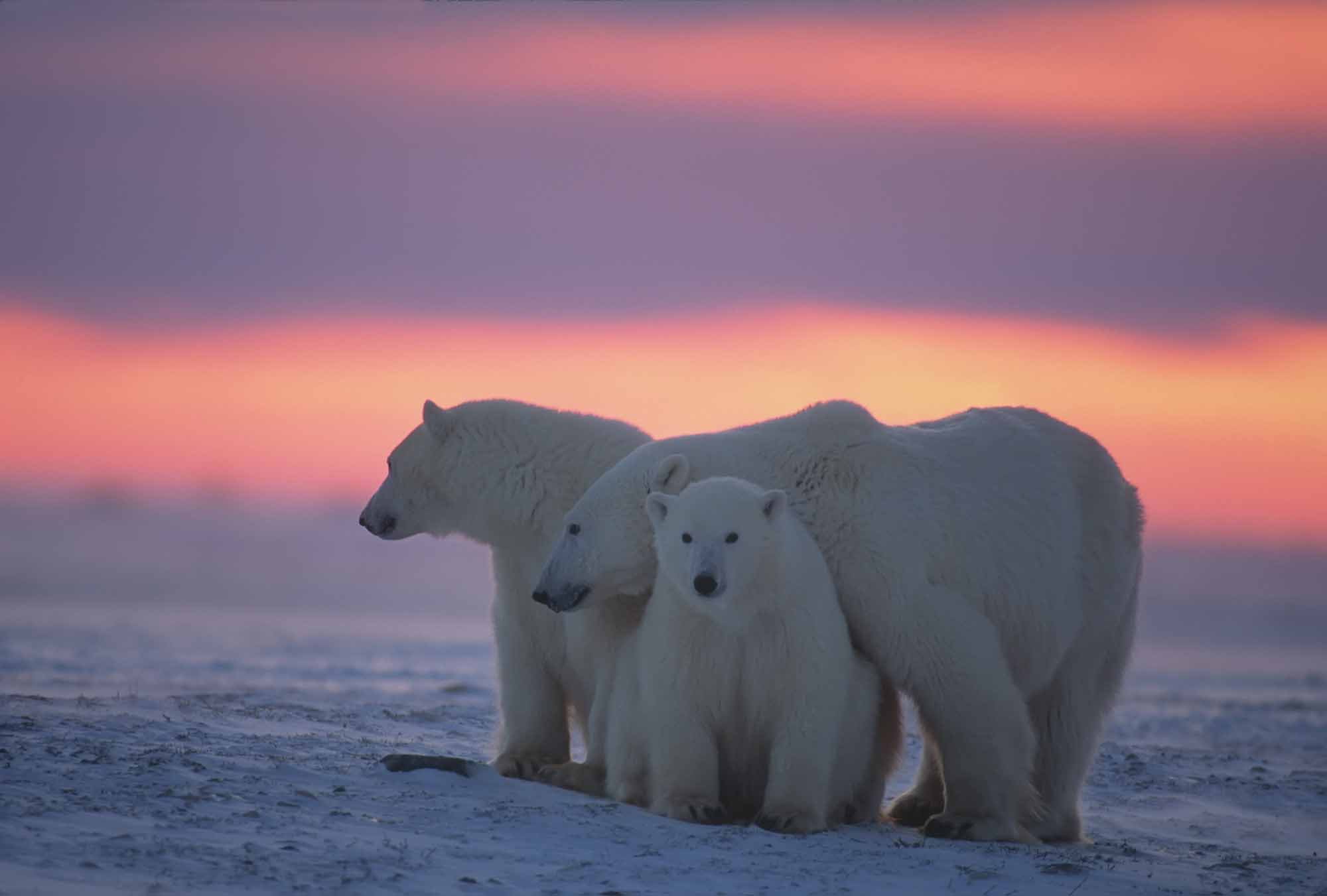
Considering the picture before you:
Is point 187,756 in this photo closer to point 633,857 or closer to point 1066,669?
point 633,857

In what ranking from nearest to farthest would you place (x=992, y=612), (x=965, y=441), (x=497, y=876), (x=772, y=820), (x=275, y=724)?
(x=497, y=876), (x=772, y=820), (x=992, y=612), (x=965, y=441), (x=275, y=724)

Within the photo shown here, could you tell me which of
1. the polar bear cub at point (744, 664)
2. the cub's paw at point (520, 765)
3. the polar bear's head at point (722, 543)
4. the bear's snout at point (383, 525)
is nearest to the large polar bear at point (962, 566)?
the polar bear cub at point (744, 664)

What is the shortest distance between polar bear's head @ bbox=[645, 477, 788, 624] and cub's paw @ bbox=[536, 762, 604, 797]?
53.6 inches

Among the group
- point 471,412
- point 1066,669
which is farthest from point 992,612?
point 471,412

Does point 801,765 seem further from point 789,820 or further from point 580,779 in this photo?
Answer: point 580,779

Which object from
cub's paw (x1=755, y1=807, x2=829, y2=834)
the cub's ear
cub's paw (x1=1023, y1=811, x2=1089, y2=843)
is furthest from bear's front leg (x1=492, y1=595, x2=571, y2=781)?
cub's paw (x1=1023, y1=811, x2=1089, y2=843)

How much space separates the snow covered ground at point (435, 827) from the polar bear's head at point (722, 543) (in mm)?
1016

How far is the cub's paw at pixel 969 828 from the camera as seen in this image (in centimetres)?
740

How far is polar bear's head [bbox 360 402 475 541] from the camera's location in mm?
8633

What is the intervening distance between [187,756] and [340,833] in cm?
152

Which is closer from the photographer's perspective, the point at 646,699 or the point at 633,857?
the point at 633,857

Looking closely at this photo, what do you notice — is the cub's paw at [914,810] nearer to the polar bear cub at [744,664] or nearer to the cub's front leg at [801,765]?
the polar bear cub at [744,664]

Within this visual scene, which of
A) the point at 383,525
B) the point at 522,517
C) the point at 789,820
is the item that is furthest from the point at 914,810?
the point at 383,525

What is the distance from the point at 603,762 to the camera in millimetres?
7852
